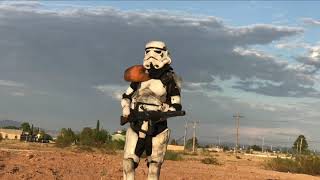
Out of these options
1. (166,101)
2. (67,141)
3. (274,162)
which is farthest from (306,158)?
(67,141)

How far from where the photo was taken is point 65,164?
57.8 ft

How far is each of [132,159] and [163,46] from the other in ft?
6.06

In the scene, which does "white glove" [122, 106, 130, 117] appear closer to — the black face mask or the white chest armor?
the white chest armor

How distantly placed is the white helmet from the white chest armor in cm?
27

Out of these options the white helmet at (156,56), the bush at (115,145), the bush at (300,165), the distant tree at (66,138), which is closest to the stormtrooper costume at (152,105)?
the white helmet at (156,56)

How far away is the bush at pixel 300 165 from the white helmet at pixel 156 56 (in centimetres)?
2451

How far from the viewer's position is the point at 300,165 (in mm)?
32156

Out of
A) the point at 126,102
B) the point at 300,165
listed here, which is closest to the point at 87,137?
the point at 300,165

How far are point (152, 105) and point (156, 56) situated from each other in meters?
0.77

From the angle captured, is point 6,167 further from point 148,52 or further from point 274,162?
point 274,162

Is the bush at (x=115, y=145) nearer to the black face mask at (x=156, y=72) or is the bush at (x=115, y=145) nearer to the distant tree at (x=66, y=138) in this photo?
the distant tree at (x=66, y=138)

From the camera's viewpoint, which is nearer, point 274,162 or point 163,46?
point 163,46

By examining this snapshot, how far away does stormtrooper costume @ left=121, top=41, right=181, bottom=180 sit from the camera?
8297 mm

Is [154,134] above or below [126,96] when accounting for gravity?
below
